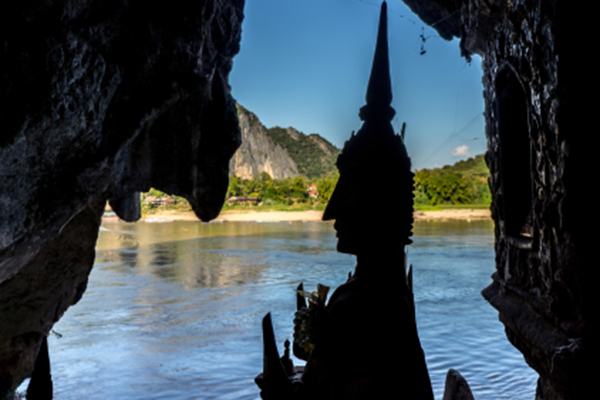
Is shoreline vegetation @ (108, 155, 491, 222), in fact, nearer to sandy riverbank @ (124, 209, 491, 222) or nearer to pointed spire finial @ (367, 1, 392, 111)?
sandy riverbank @ (124, 209, 491, 222)

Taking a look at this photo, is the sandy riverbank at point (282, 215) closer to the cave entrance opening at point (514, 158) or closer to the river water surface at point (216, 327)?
the river water surface at point (216, 327)

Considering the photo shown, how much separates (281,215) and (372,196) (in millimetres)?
60595

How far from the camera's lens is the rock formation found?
12825 centimetres

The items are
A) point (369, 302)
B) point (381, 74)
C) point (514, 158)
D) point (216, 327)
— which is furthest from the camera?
point (216, 327)

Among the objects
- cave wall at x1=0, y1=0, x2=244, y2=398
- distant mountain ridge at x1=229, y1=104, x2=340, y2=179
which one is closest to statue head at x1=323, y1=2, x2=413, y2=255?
cave wall at x1=0, y1=0, x2=244, y2=398

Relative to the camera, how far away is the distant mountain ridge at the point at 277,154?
129000 mm

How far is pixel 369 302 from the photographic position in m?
2.10

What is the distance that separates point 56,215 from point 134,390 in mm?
3914

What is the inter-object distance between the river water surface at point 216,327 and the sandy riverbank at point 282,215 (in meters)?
34.4

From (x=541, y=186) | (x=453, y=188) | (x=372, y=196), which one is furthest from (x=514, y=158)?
(x=453, y=188)

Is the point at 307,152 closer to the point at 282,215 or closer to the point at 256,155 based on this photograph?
the point at 256,155

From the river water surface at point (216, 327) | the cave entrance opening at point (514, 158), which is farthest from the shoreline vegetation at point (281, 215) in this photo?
the cave entrance opening at point (514, 158)

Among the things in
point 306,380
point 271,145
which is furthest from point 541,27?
point 271,145

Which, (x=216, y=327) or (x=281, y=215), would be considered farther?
(x=281, y=215)
